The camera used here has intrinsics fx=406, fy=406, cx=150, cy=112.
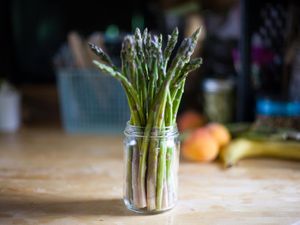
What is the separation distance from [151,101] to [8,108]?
669 millimetres

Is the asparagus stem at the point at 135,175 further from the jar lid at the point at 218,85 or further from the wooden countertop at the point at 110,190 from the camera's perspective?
the jar lid at the point at 218,85

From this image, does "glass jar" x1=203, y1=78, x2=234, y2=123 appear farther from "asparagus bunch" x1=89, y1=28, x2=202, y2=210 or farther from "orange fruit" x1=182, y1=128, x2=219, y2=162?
"asparagus bunch" x1=89, y1=28, x2=202, y2=210

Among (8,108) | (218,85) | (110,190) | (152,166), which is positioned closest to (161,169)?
(152,166)

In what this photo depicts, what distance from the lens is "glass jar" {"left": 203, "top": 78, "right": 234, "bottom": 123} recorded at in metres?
1.09

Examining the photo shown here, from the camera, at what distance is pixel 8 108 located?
45.7 inches

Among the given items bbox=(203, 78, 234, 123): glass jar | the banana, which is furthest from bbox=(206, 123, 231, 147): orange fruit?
bbox=(203, 78, 234, 123): glass jar

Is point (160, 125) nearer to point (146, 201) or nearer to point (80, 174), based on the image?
point (146, 201)

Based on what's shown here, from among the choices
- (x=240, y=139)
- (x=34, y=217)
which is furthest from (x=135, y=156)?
(x=240, y=139)

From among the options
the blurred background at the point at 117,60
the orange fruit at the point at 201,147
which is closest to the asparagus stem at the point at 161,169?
the orange fruit at the point at 201,147

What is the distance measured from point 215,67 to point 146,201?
2.16 feet

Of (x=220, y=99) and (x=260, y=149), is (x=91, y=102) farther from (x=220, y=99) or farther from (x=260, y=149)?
(x=260, y=149)

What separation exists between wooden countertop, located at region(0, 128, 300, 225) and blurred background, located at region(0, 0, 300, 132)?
0.50ft

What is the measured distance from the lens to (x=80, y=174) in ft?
2.70

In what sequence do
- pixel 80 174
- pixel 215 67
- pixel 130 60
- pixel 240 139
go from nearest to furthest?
pixel 130 60 → pixel 80 174 → pixel 240 139 → pixel 215 67
